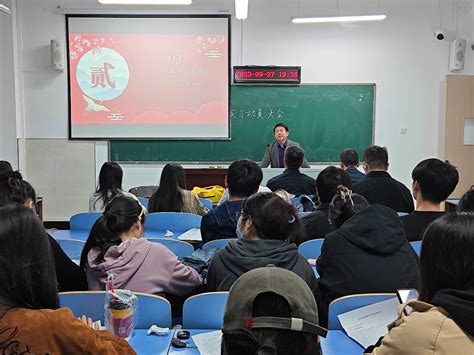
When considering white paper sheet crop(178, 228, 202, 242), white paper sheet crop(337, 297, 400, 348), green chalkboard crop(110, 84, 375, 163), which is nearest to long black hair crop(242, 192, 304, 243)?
white paper sheet crop(337, 297, 400, 348)

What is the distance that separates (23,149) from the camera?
723 centimetres

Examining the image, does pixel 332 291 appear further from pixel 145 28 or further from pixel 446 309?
pixel 145 28

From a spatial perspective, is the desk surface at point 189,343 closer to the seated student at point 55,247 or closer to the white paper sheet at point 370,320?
the white paper sheet at point 370,320

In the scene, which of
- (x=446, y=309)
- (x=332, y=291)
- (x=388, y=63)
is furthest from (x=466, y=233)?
(x=388, y=63)

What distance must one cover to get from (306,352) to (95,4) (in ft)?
23.5

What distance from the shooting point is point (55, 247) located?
7.82 feet

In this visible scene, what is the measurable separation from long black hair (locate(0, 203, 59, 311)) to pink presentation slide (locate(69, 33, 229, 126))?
238 inches

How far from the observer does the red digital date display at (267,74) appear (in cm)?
709

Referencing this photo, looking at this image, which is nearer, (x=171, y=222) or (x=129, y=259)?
(x=129, y=259)

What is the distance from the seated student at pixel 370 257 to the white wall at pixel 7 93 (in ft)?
20.6

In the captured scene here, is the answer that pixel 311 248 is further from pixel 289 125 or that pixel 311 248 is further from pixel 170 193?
pixel 289 125

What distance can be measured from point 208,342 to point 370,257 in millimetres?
850

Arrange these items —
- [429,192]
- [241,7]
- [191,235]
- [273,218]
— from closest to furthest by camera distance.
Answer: [273,218]
[429,192]
[191,235]
[241,7]

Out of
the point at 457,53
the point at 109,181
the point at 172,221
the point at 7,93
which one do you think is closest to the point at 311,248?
the point at 172,221
